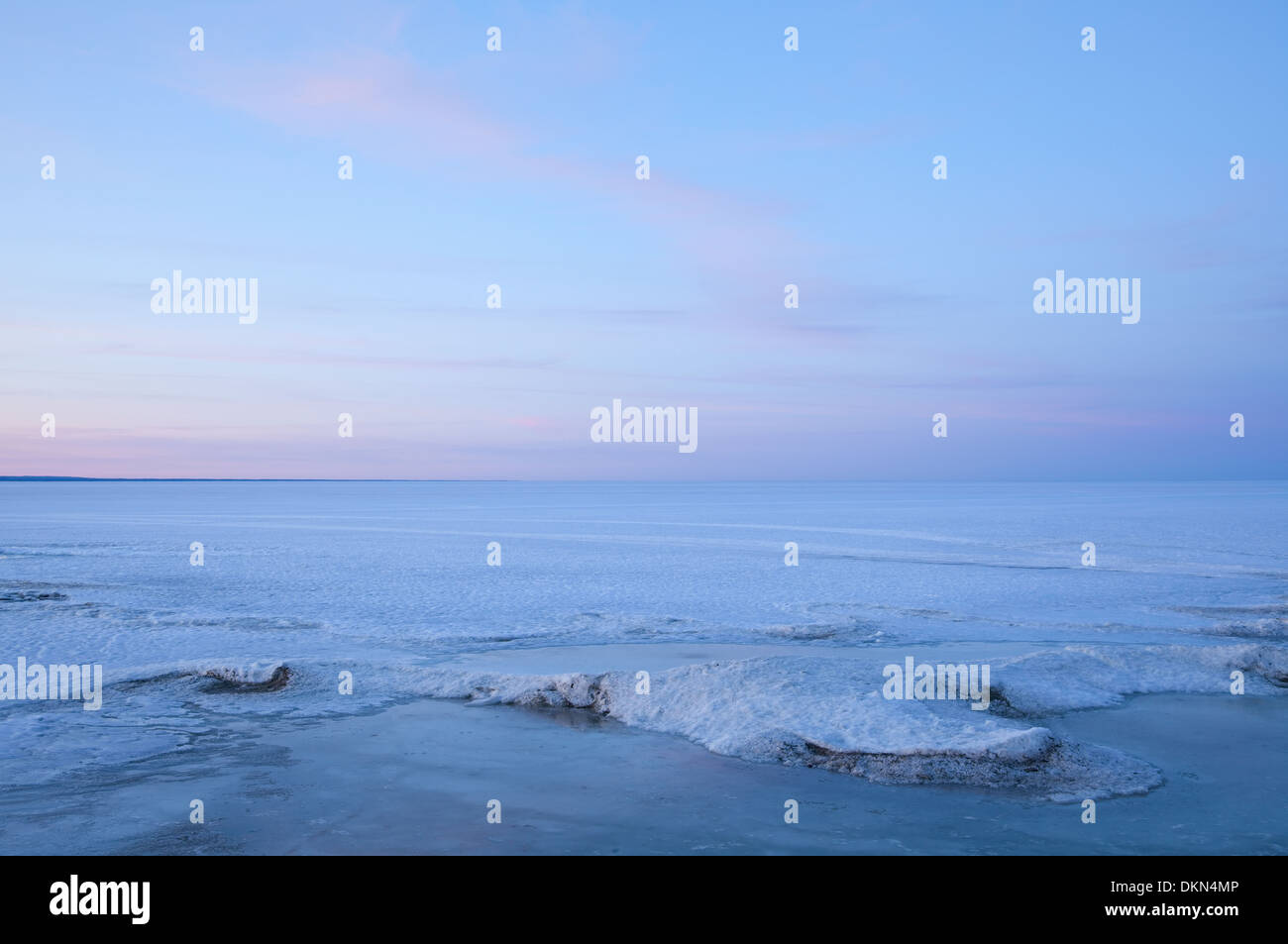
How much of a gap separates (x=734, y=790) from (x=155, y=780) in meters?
6.14

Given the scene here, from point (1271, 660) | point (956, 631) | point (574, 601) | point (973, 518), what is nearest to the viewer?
point (1271, 660)

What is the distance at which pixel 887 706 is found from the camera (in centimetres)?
1245

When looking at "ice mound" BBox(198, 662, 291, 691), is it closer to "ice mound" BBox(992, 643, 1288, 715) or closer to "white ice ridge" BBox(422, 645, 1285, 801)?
"white ice ridge" BBox(422, 645, 1285, 801)

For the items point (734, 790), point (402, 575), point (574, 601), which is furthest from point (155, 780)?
point (402, 575)

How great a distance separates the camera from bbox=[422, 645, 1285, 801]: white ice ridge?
1037cm

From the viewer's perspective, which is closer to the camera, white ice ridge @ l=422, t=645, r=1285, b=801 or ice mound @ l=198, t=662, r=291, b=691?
white ice ridge @ l=422, t=645, r=1285, b=801

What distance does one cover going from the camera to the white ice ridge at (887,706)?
10367 mm

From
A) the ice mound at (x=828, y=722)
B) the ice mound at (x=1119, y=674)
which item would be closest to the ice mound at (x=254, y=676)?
the ice mound at (x=828, y=722)

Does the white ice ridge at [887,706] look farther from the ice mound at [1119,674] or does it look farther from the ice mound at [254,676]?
the ice mound at [254,676]

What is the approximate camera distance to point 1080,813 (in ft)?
29.7

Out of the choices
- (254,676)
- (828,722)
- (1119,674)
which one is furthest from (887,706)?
(254,676)

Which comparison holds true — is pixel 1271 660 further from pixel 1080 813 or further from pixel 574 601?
pixel 574 601

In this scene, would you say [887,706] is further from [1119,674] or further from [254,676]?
[254,676]

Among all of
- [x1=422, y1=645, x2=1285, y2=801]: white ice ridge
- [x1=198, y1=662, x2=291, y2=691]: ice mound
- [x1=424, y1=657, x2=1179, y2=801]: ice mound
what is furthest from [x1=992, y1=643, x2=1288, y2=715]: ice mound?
[x1=198, y1=662, x2=291, y2=691]: ice mound
